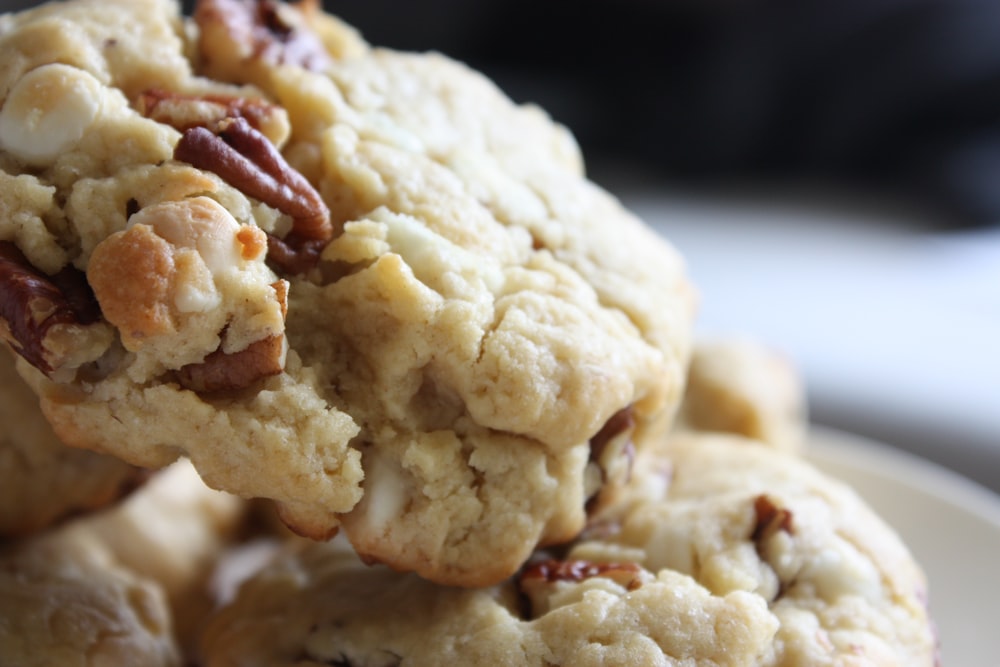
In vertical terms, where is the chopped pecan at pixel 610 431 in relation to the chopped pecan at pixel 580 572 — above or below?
above

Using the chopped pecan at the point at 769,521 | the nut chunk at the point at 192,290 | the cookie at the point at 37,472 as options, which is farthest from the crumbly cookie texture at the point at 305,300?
the cookie at the point at 37,472

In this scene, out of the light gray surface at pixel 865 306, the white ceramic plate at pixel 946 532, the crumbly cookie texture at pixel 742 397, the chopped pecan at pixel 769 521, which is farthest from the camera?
the light gray surface at pixel 865 306

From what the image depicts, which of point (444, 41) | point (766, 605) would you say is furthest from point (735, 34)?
point (766, 605)

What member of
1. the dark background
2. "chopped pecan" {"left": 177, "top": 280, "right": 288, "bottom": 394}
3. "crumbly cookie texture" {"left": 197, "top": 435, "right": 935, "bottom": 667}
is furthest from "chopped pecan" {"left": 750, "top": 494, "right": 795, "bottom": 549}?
the dark background

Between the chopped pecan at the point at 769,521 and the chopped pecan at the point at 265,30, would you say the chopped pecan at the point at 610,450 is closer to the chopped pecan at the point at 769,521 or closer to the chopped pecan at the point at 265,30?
the chopped pecan at the point at 769,521

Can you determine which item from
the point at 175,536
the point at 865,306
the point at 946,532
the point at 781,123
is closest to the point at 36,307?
the point at 175,536

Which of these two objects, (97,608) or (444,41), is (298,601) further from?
(444,41)

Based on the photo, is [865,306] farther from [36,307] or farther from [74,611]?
[36,307]
